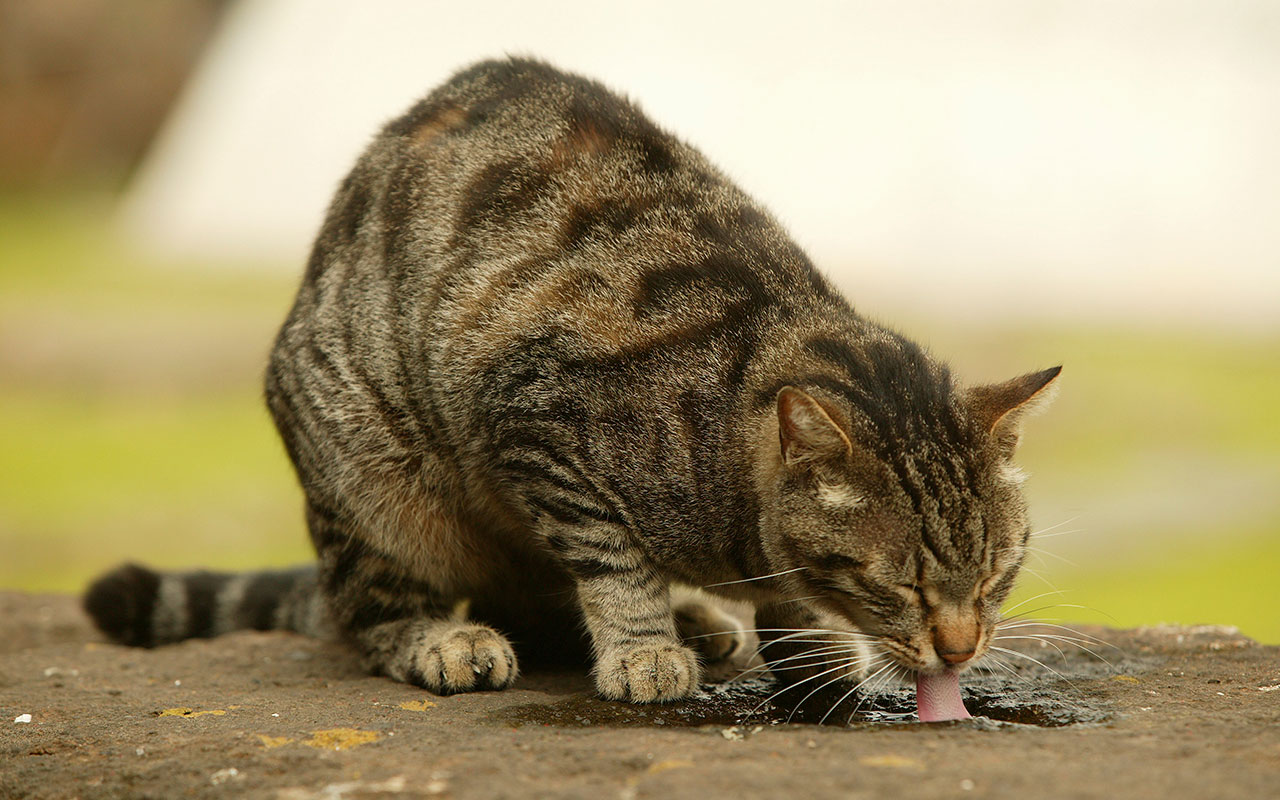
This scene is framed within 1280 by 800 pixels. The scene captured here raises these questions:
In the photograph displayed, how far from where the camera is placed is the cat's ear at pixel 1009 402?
2783 millimetres

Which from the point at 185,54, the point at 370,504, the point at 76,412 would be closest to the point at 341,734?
the point at 370,504

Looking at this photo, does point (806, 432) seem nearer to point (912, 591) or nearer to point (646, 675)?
point (912, 591)

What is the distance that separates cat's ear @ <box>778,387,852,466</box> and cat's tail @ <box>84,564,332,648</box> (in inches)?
74.9

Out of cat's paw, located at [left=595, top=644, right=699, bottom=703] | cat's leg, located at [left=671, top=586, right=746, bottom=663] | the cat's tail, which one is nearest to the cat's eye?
cat's paw, located at [left=595, top=644, right=699, bottom=703]

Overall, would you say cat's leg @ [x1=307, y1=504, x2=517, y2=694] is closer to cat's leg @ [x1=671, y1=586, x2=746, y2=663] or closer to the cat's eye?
cat's leg @ [x1=671, y1=586, x2=746, y2=663]

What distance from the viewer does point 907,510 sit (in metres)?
2.63

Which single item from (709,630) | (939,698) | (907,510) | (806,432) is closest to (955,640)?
(939,698)

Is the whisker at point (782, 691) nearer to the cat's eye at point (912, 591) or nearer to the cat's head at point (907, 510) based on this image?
the cat's head at point (907, 510)

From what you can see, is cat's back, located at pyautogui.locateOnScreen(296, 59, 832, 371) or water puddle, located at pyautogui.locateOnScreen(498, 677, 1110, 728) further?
cat's back, located at pyautogui.locateOnScreen(296, 59, 832, 371)

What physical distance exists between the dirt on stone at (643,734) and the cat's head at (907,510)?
0.24 meters

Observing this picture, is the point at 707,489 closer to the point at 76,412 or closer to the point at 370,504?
the point at 370,504

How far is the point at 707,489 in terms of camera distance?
2.95 m

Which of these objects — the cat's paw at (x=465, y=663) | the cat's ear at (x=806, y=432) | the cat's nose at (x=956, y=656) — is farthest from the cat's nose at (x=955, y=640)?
the cat's paw at (x=465, y=663)

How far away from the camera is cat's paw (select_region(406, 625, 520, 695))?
3115 millimetres
